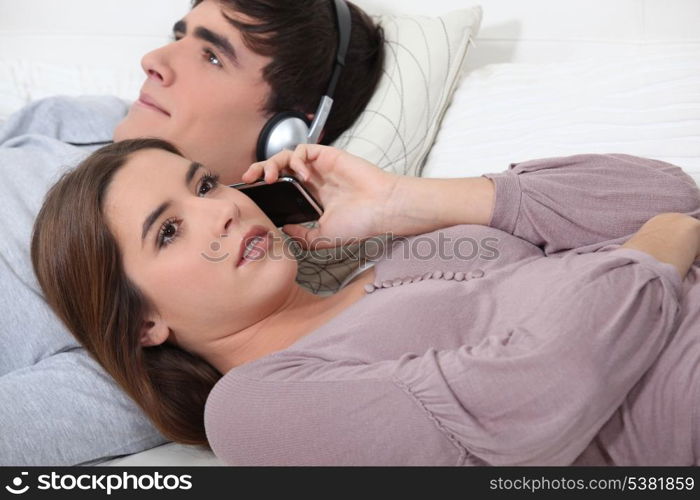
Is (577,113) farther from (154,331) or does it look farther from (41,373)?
(41,373)

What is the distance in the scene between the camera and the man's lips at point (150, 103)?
1.64m

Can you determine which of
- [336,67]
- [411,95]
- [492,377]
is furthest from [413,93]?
[492,377]

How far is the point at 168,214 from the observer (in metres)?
1.14

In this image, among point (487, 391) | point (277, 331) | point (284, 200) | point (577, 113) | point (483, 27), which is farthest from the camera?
point (483, 27)

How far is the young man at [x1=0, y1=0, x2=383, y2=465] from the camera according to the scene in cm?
131

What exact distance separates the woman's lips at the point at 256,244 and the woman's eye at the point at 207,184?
12 cm

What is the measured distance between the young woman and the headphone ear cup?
26 centimetres

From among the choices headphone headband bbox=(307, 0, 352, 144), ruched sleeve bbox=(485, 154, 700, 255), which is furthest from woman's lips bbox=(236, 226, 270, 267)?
headphone headband bbox=(307, 0, 352, 144)

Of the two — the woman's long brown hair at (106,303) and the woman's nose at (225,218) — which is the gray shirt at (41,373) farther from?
the woman's nose at (225,218)

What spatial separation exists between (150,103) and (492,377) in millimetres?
1072

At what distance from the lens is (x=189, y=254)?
1.12 metres
